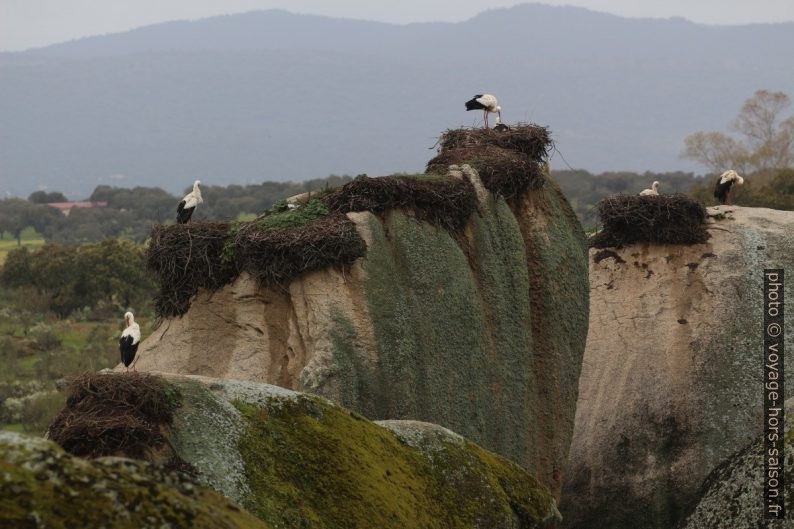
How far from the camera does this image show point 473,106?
29406 mm

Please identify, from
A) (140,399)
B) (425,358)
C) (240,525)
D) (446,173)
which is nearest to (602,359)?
(446,173)

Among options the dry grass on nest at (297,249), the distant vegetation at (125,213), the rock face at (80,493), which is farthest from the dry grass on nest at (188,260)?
the distant vegetation at (125,213)

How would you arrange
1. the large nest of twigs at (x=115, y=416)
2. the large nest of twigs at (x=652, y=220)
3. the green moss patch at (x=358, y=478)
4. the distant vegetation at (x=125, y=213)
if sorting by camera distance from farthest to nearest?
the distant vegetation at (x=125, y=213)
the large nest of twigs at (x=652, y=220)
the green moss patch at (x=358, y=478)
the large nest of twigs at (x=115, y=416)

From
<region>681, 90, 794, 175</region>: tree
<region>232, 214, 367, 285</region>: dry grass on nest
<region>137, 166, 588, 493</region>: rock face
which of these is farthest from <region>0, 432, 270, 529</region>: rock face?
<region>681, 90, 794, 175</region>: tree

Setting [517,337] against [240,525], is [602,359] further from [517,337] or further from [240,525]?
[240,525]

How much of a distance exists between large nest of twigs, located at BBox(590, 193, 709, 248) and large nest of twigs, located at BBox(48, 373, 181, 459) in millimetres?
18407

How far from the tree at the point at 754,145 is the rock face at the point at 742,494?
282 ft

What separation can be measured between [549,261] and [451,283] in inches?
132

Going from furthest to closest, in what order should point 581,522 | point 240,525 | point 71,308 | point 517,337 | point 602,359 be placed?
point 71,308 < point 602,359 < point 581,522 < point 517,337 < point 240,525

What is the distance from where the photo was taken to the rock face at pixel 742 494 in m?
14.6

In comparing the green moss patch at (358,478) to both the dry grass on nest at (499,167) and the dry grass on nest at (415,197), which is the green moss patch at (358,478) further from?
the dry grass on nest at (499,167)

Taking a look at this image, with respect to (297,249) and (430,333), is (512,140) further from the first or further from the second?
(297,249)

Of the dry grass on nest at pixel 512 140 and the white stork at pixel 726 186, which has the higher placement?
the dry grass on nest at pixel 512 140

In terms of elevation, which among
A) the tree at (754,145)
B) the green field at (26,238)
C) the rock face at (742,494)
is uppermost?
the rock face at (742,494)
